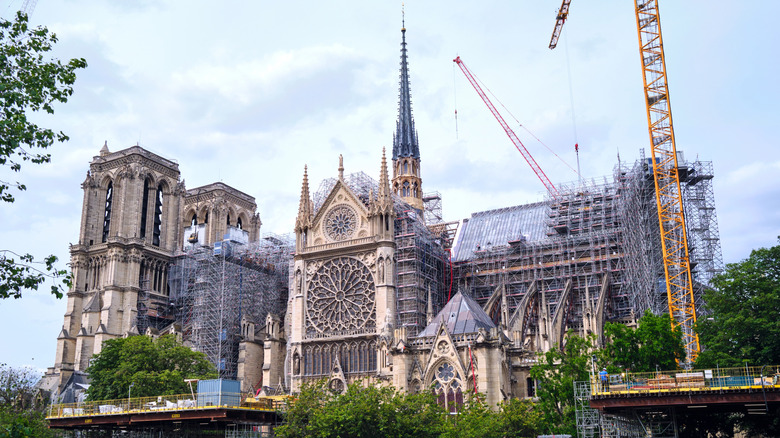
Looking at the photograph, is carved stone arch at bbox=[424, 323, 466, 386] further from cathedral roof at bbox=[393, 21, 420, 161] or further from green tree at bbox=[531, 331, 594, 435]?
cathedral roof at bbox=[393, 21, 420, 161]

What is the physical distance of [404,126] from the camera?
95.2m

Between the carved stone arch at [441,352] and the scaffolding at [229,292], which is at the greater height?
the scaffolding at [229,292]

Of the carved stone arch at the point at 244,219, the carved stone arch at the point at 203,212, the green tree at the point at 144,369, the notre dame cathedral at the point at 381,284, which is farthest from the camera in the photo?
the carved stone arch at the point at 244,219

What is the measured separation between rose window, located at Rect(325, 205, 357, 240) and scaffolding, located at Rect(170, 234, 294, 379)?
11.9m

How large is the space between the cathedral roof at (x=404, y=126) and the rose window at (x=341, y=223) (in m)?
20.3

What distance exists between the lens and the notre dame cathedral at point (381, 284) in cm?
6297

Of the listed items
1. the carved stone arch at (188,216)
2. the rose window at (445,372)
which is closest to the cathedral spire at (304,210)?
the rose window at (445,372)

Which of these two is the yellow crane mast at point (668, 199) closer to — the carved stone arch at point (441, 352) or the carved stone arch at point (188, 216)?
the carved stone arch at point (441, 352)

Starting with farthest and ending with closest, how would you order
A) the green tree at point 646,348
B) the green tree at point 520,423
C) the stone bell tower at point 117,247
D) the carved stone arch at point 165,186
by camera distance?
the carved stone arch at point 165,186
the stone bell tower at point 117,247
the green tree at point 520,423
the green tree at point 646,348

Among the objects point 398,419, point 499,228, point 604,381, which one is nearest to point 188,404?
point 398,419

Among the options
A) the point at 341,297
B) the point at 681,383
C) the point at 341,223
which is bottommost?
the point at 681,383

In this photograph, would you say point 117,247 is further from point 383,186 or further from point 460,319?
point 460,319

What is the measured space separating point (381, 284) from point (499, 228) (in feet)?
63.6

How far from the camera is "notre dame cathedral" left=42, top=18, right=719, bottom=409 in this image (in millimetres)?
62969
